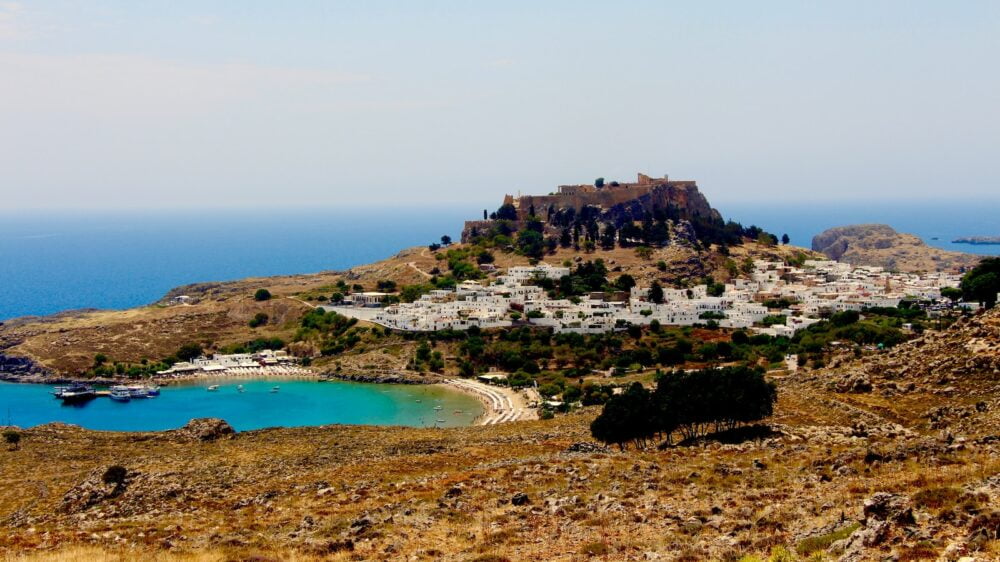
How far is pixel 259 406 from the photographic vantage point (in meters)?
51.1

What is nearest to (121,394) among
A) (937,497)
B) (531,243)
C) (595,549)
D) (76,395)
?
(76,395)

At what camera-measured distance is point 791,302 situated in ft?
206

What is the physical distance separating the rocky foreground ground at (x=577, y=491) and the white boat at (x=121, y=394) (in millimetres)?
25550

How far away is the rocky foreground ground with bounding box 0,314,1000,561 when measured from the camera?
1150 cm

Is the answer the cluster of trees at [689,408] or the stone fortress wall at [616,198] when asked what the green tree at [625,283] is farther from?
the cluster of trees at [689,408]

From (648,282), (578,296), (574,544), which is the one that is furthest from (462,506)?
(648,282)

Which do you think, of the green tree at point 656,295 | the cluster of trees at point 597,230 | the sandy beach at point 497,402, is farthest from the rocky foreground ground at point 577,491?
the cluster of trees at point 597,230

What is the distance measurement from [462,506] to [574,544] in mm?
3686

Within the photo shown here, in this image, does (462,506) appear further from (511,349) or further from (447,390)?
(511,349)

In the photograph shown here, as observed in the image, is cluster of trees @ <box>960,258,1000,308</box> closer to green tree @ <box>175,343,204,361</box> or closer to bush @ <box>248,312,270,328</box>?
bush @ <box>248,312,270,328</box>

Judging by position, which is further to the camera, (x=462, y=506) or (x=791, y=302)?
(x=791, y=302)

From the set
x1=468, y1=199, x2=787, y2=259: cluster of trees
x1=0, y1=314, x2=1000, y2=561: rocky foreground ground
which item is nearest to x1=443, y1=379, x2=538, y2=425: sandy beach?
x1=0, y1=314, x2=1000, y2=561: rocky foreground ground

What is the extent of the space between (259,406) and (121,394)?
10.0 metres

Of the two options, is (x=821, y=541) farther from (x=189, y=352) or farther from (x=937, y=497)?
(x=189, y=352)
